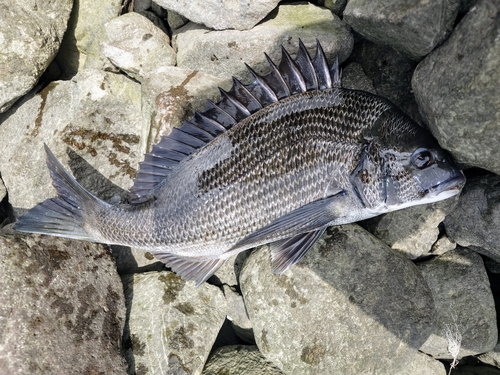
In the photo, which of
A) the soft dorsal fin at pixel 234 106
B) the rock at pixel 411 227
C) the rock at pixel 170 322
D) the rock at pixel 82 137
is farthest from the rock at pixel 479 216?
the rock at pixel 82 137

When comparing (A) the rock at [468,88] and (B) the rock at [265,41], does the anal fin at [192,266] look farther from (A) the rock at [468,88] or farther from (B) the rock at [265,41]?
(A) the rock at [468,88]

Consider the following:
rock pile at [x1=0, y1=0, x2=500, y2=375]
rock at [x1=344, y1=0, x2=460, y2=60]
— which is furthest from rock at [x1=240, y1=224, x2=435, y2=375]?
rock at [x1=344, y1=0, x2=460, y2=60]

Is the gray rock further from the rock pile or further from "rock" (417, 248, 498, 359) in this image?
"rock" (417, 248, 498, 359)

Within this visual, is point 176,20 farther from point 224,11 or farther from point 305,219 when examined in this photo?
point 305,219

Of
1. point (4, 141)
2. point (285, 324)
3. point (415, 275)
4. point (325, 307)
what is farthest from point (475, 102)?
point (4, 141)

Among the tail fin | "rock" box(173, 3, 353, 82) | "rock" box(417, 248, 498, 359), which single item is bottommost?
"rock" box(417, 248, 498, 359)

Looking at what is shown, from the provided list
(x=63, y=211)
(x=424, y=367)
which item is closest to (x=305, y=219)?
(x=63, y=211)
